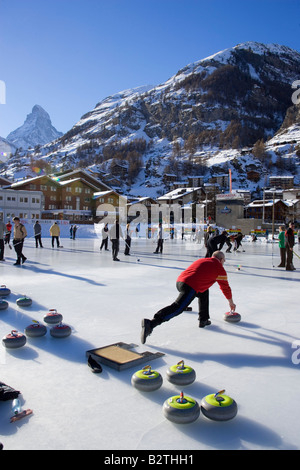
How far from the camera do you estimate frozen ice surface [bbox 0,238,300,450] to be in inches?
80.6

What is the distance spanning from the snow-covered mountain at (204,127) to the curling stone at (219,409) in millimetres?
99500

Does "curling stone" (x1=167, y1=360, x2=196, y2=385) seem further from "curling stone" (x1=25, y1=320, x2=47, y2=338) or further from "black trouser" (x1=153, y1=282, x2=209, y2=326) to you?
"curling stone" (x1=25, y1=320, x2=47, y2=338)

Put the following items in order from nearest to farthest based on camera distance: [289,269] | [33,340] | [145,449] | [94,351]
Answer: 1. [145,449]
2. [94,351]
3. [33,340]
4. [289,269]

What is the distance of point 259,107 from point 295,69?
57710 millimetres

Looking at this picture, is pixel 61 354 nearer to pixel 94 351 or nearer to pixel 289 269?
Result: pixel 94 351

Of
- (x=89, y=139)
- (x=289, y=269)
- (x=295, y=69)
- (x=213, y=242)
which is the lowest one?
(x=289, y=269)

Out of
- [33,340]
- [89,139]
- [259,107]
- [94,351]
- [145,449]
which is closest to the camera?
[145,449]

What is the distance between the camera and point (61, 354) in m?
3.43

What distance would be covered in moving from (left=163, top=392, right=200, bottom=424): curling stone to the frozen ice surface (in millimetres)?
51

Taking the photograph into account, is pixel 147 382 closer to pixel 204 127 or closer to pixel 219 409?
pixel 219 409

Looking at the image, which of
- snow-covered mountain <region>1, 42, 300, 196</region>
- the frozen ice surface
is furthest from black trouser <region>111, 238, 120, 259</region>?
snow-covered mountain <region>1, 42, 300, 196</region>

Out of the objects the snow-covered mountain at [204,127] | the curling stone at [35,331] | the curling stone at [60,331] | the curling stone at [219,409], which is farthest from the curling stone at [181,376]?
the snow-covered mountain at [204,127]

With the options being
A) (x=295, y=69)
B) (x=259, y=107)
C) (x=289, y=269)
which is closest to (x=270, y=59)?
(x=295, y=69)

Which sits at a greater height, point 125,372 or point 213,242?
point 213,242
